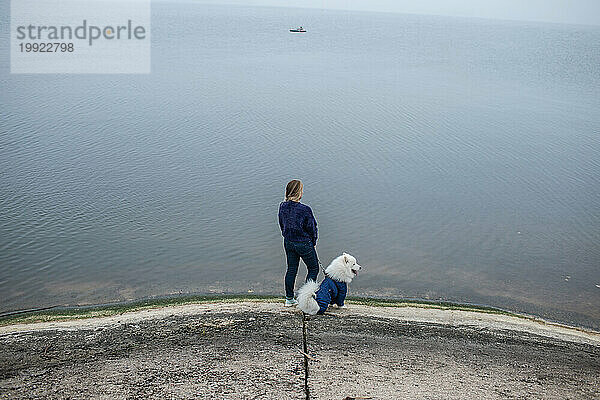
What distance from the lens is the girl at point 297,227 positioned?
6.92 meters

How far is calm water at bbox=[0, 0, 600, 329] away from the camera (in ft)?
33.3

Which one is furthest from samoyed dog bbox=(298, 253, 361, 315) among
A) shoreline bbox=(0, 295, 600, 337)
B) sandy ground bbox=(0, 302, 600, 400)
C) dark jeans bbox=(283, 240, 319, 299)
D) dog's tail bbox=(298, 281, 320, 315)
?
shoreline bbox=(0, 295, 600, 337)

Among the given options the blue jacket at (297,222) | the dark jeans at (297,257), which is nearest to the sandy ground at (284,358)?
the dark jeans at (297,257)

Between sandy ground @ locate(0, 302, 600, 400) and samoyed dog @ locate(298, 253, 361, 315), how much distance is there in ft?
0.52

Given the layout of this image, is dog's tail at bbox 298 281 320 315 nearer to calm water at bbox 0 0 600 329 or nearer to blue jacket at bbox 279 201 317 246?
blue jacket at bbox 279 201 317 246

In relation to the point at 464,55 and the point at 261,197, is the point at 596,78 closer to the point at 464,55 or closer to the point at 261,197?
the point at 464,55

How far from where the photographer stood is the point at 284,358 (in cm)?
591

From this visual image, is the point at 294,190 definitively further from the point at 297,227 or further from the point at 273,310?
the point at 273,310

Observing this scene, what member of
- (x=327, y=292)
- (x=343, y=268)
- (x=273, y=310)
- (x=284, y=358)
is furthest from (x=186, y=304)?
(x=284, y=358)

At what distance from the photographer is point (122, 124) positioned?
19.6m

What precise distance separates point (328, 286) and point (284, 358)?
1436 millimetres

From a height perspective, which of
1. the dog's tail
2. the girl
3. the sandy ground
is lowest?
the sandy ground

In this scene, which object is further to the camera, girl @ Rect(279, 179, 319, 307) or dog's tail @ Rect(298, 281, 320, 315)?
dog's tail @ Rect(298, 281, 320, 315)

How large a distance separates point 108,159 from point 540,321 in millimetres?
11860
